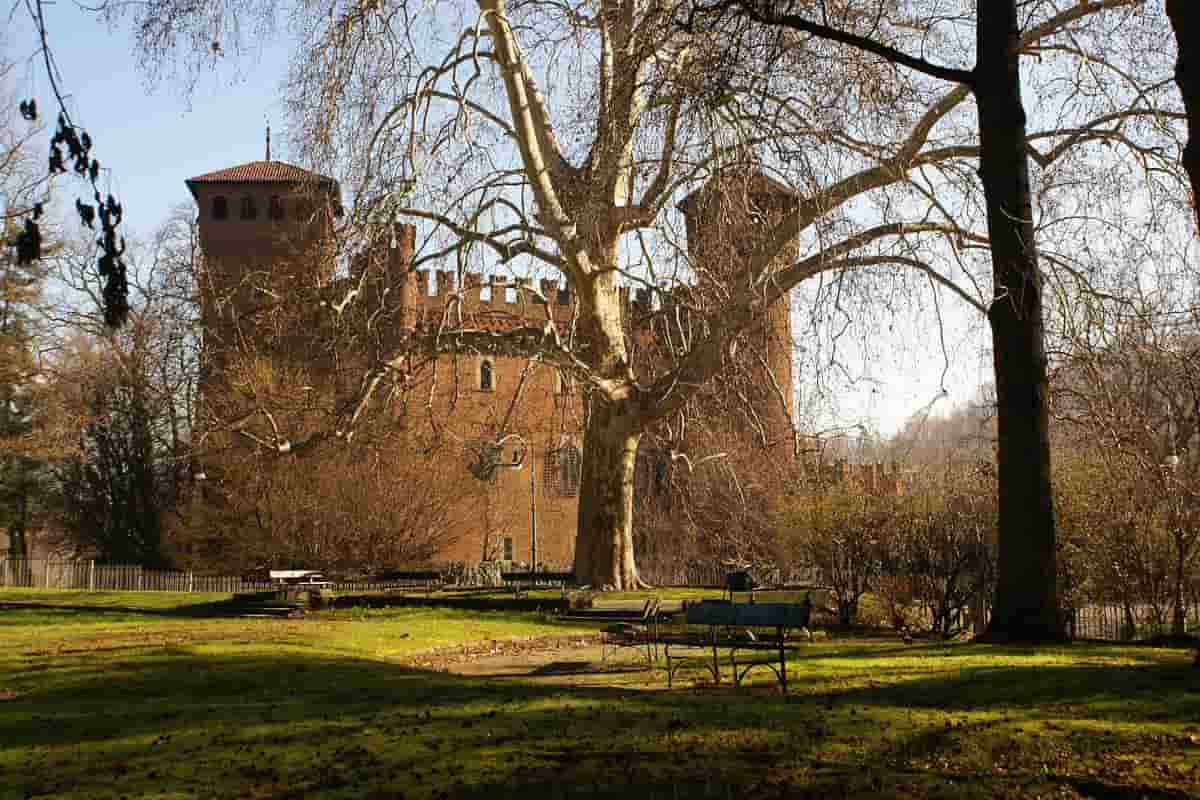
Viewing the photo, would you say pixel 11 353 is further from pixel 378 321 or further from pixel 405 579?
pixel 378 321

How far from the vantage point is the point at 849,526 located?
1825cm

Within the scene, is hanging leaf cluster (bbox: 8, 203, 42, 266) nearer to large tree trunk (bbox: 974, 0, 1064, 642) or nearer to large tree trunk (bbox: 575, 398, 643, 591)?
large tree trunk (bbox: 974, 0, 1064, 642)

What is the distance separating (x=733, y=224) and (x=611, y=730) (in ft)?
31.5

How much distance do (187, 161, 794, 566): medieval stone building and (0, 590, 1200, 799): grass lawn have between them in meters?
6.86

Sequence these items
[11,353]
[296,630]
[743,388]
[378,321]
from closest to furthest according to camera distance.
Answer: [296,630] → [378,321] → [743,388] → [11,353]

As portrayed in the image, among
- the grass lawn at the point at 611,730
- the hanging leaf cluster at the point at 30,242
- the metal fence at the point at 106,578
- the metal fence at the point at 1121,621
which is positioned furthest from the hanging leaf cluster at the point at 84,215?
the metal fence at the point at 106,578

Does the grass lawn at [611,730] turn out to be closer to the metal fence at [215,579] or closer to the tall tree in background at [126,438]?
the metal fence at [215,579]

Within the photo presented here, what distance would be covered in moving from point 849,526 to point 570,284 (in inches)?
292

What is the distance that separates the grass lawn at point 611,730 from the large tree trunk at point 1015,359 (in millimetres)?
709

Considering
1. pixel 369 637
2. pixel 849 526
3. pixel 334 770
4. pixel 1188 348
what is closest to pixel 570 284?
pixel 849 526

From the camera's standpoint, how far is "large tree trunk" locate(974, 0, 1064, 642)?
1255 centimetres

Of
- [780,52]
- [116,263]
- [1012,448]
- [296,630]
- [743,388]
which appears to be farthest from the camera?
[743,388]

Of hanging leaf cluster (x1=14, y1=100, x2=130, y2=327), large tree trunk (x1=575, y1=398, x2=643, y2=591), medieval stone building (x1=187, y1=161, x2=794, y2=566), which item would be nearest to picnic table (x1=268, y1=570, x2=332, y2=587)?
medieval stone building (x1=187, y1=161, x2=794, y2=566)

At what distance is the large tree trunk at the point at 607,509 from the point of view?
2270 cm
